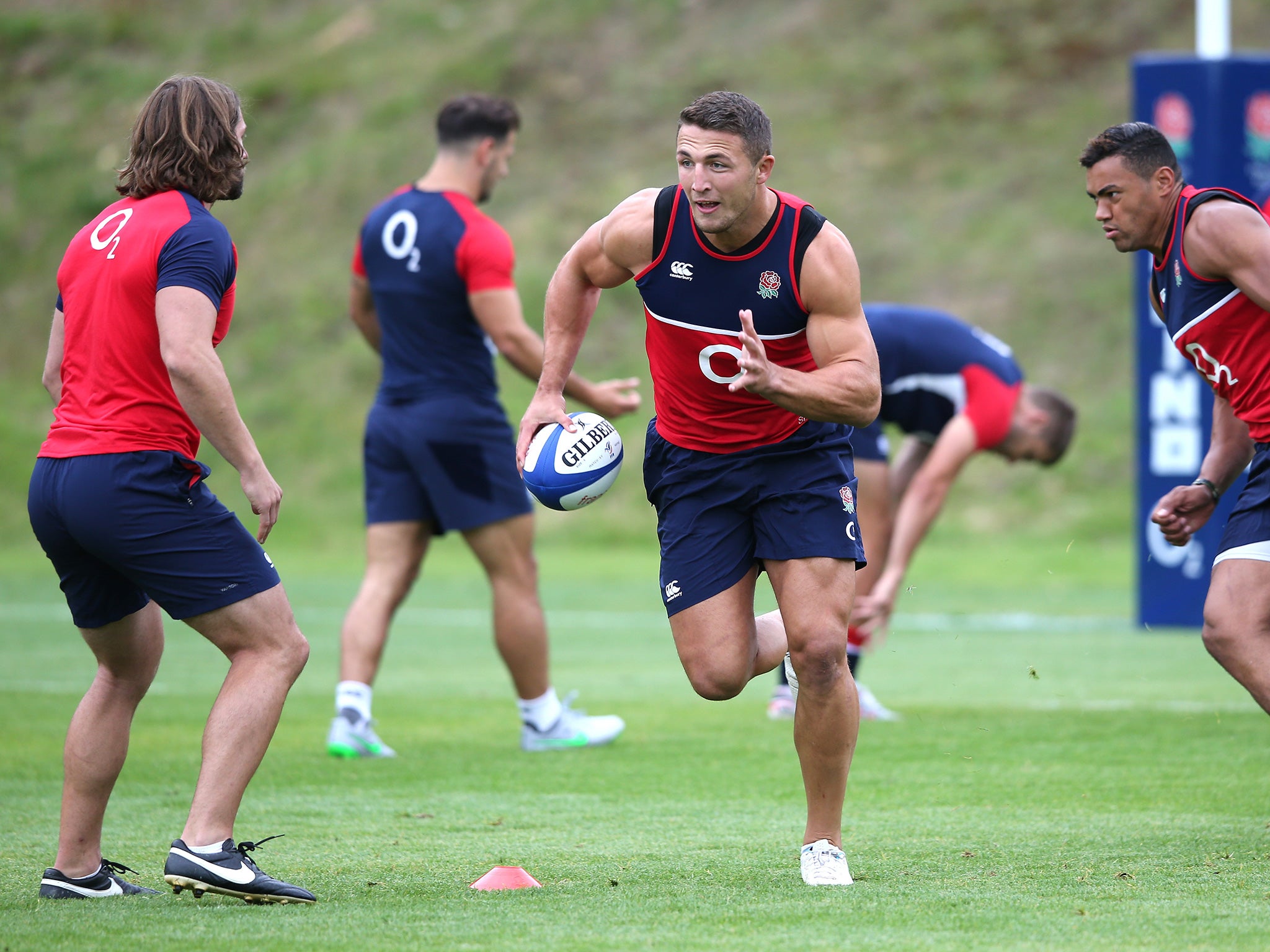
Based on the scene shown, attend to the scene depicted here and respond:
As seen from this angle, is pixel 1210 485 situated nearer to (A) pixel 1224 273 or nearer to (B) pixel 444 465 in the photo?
(A) pixel 1224 273

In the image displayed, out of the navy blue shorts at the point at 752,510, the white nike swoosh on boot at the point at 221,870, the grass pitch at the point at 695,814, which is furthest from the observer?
the navy blue shorts at the point at 752,510

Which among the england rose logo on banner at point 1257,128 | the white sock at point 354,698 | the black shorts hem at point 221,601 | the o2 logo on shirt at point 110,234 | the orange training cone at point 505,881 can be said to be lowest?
the white sock at point 354,698

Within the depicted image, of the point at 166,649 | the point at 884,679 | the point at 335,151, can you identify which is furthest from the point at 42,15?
the point at 884,679

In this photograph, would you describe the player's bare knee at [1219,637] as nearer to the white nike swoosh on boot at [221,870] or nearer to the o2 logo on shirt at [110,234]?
the white nike swoosh on boot at [221,870]

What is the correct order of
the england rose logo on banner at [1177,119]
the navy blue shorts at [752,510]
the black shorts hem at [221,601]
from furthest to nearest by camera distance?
the england rose logo on banner at [1177,119], the navy blue shorts at [752,510], the black shorts hem at [221,601]

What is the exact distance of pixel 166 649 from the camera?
12.6 metres

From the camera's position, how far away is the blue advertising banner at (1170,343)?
42.5 ft

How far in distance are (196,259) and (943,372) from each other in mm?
4990

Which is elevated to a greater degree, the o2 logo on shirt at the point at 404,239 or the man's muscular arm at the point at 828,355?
the o2 logo on shirt at the point at 404,239

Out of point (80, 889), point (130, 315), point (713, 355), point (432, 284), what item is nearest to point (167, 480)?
point (130, 315)

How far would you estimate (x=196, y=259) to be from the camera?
4.57 metres

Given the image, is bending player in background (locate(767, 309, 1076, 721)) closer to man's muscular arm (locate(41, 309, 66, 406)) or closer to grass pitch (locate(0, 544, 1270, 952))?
grass pitch (locate(0, 544, 1270, 952))

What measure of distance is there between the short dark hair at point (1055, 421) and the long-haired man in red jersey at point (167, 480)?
17.1 feet

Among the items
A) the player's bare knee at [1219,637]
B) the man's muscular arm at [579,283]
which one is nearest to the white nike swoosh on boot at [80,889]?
the man's muscular arm at [579,283]
